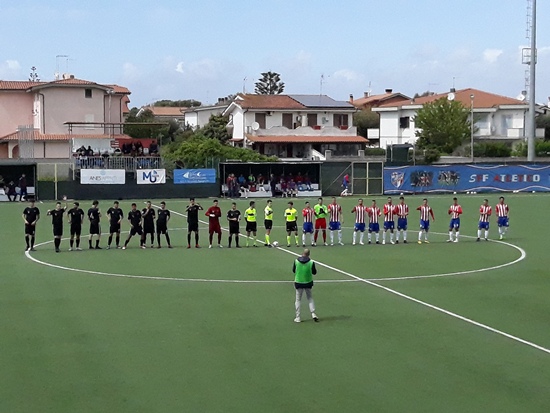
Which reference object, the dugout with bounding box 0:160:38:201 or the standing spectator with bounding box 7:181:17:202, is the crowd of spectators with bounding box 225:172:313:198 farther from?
the standing spectator with bounding box 7:181:17:202

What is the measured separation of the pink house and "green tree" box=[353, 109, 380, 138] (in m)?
33.8

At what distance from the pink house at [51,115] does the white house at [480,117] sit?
32.5 metres

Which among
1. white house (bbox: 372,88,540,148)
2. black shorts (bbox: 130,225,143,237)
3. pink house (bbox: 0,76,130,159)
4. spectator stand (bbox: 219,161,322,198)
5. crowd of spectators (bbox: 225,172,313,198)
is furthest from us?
white house (bbox: 372,88,540,148)

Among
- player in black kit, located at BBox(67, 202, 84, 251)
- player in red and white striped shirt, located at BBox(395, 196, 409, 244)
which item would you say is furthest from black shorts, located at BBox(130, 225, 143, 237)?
player in red and white striped shirt, located at BBox(395, 196, 409, 244)

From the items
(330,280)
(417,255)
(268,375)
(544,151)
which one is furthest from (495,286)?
(544,151)

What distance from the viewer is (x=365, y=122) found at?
355 ft

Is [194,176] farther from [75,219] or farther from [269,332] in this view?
[269,332]

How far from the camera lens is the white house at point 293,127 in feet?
286

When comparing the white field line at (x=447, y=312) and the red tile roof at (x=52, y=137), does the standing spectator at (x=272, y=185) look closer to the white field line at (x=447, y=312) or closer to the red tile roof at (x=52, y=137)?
the red tile roof at (x=52, y=137)

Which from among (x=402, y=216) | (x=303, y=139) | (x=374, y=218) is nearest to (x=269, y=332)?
(x=374, y=218)

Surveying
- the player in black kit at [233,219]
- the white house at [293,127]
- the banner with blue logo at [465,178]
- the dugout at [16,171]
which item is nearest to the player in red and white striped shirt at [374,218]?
the player in black kit at [233,219]

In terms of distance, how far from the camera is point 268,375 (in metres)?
14.1

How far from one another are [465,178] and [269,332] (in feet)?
168

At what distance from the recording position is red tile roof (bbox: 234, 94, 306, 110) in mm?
88688
